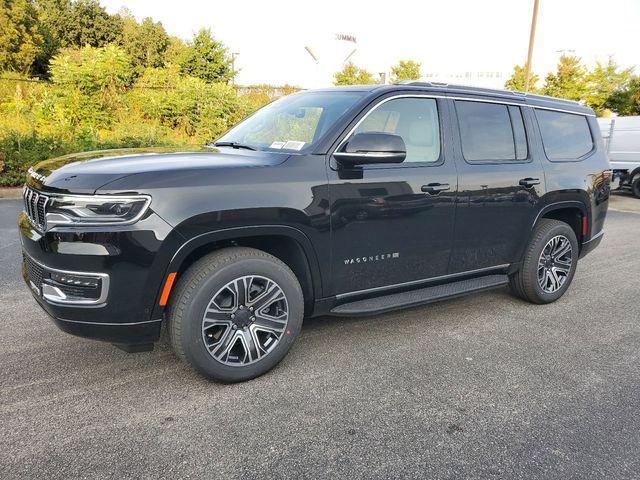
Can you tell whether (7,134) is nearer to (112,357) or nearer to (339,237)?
(112,357)

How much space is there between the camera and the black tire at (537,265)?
450 cm

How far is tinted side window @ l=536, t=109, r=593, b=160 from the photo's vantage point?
4.57m

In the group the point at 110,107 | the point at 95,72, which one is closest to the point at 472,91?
the point at 110,107

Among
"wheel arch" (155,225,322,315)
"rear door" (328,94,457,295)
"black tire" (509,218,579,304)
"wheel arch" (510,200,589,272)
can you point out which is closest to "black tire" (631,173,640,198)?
"wheel arch" (510,200,589,272)

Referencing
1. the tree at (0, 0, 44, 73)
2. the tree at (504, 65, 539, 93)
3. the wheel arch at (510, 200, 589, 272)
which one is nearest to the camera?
the wheel arch at (510, 200, 589, 272)

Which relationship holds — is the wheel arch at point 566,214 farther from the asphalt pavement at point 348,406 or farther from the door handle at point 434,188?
the door handle at point 434,188

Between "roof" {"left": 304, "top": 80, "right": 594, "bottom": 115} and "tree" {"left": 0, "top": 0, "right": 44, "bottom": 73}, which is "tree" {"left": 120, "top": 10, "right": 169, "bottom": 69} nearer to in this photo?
"tree" {"left": 0, "top": 0, "right": 44, "bottom": 73}

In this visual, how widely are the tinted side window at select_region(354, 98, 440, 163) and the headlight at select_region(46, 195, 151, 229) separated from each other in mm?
1725

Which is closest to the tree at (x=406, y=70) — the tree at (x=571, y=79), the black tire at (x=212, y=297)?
the tree at (x=571, y=79)

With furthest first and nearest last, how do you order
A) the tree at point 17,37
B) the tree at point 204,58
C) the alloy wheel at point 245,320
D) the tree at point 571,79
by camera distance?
the tree at point 17,37, the tree at point 571,79, the tree at point 204,58, the alloy wheel at point 245,320

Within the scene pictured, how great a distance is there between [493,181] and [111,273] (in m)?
2.97

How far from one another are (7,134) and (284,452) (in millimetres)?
11909

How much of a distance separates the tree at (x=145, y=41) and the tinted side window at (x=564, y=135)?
35352 millimetres

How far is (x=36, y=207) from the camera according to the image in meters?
2.82
